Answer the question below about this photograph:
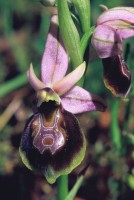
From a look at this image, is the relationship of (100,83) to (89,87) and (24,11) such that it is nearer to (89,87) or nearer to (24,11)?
(89,87)

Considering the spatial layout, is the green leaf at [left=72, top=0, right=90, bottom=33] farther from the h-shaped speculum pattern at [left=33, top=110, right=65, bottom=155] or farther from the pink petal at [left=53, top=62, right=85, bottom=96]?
the h-shaped speculum pattern at [left=33, top=110, right=65, bottom=155]

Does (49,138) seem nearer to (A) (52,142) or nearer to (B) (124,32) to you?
(A) (52,142)

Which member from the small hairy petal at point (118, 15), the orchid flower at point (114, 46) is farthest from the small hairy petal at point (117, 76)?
the small hairy petal at point (118, 15)

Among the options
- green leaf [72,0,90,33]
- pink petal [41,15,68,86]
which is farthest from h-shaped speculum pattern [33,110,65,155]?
green leaf [72,0,90,33]

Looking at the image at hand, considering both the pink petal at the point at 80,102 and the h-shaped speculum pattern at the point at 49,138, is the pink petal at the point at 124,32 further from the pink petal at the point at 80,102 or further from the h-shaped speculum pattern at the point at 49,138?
the h-shaped speculum pattern at the point at 49,138

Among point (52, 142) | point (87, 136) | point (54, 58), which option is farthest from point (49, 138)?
point (87, 136)

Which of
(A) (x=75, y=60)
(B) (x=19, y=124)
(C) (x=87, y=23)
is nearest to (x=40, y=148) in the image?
(A) (x=75, y=60)
